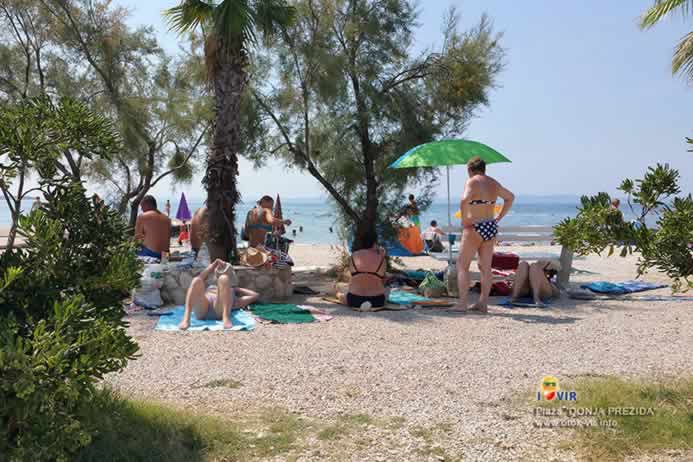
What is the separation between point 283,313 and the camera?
23.0ft

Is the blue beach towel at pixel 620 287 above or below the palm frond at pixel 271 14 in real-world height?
below

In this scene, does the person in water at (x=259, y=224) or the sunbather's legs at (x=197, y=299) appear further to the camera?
the person in water at (x=259, y=224)

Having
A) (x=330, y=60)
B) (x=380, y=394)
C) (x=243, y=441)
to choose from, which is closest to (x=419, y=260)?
(x=330, y=60)

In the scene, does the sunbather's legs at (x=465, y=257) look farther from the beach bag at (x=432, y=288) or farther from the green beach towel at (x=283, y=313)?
the green beach towel at (x=283, y=313)

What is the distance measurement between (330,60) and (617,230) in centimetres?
699

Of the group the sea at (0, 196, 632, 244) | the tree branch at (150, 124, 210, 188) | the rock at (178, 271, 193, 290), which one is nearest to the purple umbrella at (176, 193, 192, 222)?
the sea at (0, 196, 632, 244)

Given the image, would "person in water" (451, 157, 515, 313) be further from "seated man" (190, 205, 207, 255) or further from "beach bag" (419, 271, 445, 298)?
"seated man" (190, 205, 207, 255)

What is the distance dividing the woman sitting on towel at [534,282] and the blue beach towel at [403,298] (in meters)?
1.19

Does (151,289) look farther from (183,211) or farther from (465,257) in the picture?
(183,211)

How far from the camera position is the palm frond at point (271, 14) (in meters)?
8.86

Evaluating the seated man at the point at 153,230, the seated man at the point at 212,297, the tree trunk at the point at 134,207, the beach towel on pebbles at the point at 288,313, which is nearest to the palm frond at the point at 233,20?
the seated man at the point at 153,230

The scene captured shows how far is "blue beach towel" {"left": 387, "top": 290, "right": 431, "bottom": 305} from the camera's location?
782cm

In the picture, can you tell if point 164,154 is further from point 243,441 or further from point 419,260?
point 243,441

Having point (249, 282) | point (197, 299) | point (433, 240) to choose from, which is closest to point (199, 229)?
point (249, 282)
